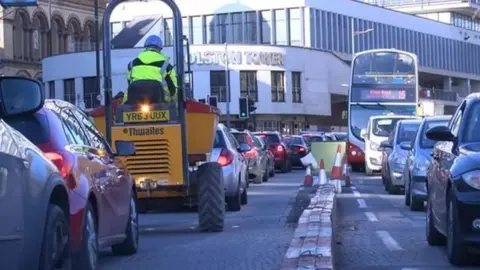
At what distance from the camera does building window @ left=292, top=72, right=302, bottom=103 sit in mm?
78688

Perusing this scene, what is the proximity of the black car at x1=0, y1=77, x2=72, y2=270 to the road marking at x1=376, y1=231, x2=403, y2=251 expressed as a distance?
19.0ft

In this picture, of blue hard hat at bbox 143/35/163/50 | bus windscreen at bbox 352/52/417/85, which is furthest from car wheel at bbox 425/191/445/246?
bus windscreen at bbox 352/52/417/85

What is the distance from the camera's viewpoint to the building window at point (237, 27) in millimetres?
83606

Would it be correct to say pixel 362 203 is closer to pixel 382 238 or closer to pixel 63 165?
pixel 382 238

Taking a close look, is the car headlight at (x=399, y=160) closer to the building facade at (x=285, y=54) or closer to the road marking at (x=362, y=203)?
the road marking at (x=362, y=203)

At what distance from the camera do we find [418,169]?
17.8m

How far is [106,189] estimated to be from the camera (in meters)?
9.88

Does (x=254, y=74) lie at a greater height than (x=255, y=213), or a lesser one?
greater

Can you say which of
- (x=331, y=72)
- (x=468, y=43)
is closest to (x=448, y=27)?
(x=468, y=43)

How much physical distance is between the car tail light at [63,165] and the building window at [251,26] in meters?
74.1

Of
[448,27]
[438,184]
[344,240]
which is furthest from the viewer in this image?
[448,27]

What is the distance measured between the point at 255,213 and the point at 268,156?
46.6 feet

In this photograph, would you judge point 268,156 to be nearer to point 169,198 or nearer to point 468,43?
point 169,198

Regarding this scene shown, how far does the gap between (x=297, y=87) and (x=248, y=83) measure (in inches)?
176
